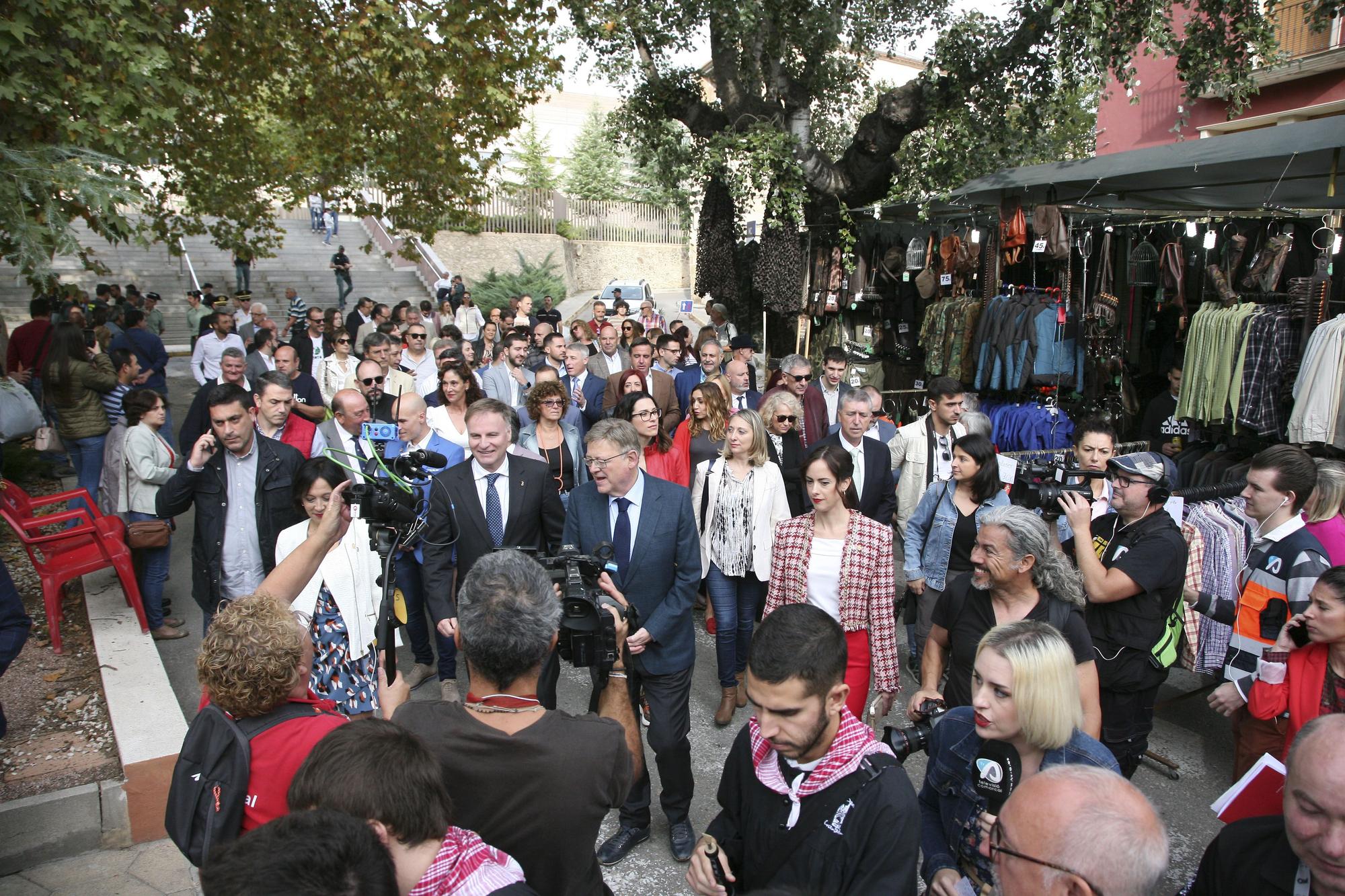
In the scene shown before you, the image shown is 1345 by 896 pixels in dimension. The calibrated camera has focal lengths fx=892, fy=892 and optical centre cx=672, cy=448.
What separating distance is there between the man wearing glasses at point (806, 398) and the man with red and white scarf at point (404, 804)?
18.0 ft

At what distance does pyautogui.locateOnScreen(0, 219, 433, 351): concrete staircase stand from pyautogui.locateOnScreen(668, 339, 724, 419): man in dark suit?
1602 centimetres

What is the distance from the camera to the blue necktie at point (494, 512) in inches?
183

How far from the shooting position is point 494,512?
15.3ft

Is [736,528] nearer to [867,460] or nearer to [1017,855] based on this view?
[867,460]

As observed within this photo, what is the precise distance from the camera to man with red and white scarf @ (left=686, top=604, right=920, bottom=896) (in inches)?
83.9

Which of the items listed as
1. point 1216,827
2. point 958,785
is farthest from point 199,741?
point 1216,827

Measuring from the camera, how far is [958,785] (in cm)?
262

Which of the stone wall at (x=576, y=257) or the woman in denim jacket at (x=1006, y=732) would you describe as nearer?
the woman in denim jacket at (x=1006, y=732)

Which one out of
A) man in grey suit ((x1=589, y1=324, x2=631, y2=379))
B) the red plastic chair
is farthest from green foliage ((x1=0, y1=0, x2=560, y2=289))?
man in grey suit ((x1=589, y1=324, x2=631, y2=379))

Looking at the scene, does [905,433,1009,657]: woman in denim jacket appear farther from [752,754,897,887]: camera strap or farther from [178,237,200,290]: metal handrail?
[178,237,200,290]: metal handrail

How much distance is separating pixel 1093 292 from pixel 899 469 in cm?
358

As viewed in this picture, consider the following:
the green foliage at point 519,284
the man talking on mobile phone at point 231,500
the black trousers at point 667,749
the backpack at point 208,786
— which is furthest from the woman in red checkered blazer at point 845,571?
the green foliage at point 519,284

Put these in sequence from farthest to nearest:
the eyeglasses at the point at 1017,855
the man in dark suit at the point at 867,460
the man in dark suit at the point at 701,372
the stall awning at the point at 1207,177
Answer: the man in dark suit at the point at 701,372 < the stall awning at the point at 1207,177 < the man in dark suit at the point at 867,460 < the eyeglasses at the point at 1017,855

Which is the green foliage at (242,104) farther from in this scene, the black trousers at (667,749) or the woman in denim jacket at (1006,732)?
the woman in denim jacket at (1006,732)
